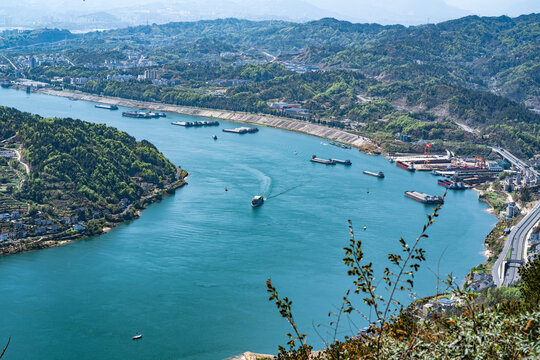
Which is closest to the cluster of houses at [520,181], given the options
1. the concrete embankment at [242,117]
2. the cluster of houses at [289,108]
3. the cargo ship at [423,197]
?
the cargo ship at [423,197]

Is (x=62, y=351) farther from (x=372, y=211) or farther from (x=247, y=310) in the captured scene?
(x=372, y=211)

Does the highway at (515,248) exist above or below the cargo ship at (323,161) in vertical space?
below

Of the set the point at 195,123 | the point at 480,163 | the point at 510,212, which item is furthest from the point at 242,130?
the point at 510,212

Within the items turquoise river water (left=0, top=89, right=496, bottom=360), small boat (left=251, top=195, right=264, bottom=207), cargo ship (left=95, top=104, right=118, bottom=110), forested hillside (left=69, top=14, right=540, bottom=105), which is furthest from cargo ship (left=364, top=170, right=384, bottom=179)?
forested hillside (left=69, top=14, right=540, bottom=105)

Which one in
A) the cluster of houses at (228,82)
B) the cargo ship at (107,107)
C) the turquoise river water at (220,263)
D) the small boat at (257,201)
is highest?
the cluster of houses at (228,82)

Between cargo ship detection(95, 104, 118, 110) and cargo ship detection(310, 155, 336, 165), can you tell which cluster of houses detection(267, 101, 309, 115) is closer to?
cargo ship detection(95, 104, 118, 110)

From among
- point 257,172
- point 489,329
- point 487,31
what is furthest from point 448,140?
point 487,31

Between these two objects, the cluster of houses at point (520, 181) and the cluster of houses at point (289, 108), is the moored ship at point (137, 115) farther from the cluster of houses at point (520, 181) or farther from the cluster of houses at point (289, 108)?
the cluster of houses at point (520, 181)

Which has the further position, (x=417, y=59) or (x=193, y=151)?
(x=417, y=59)
